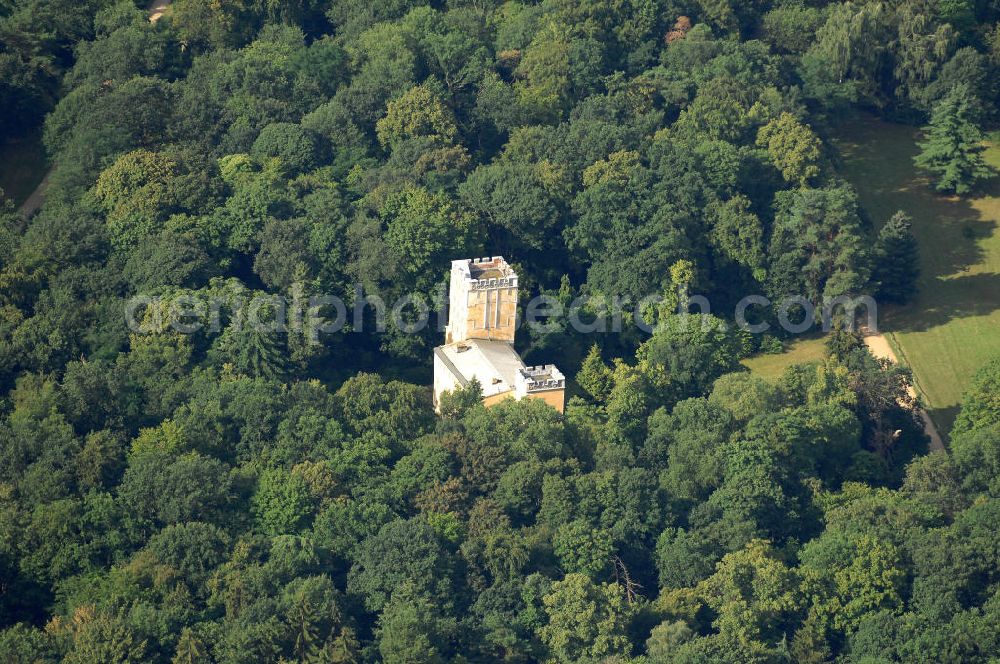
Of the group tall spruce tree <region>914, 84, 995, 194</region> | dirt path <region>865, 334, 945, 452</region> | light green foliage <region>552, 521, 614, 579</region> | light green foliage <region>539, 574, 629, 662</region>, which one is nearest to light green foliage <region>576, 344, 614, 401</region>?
light green foliage <region>552, 521, 614, 579</region>

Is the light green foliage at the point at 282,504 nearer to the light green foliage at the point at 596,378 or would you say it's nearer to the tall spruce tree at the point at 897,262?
the light green foliage at the point at 596,378

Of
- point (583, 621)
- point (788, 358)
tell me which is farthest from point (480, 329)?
point (583, 621)

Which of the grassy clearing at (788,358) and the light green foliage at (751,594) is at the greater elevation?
the light green foliage at (751,594)

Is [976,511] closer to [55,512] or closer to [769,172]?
[769,172]

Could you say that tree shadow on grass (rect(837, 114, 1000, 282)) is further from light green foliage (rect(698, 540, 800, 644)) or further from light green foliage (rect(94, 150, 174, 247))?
light green foliage (rect(94, 150, 174, 247))

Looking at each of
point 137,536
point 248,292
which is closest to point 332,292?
point 248,292

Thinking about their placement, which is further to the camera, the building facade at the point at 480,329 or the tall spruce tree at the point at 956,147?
the tall spruce tree at the point at 956,147

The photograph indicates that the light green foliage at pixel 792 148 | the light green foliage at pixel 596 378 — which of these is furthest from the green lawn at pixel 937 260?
the light green foliage at pixel 596 378
